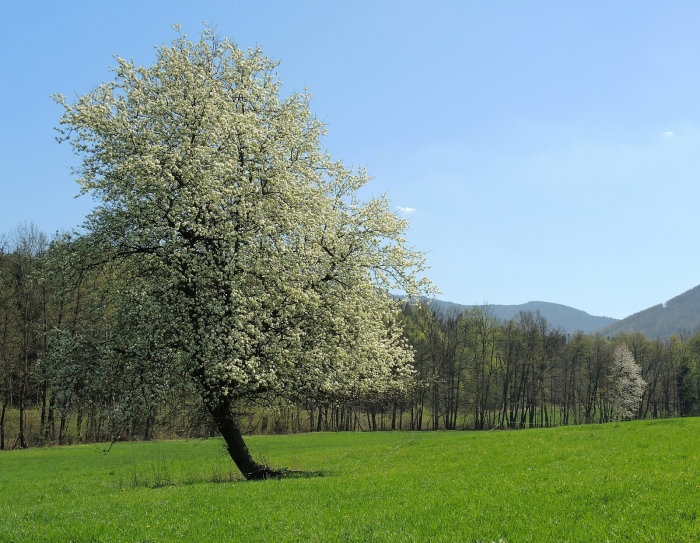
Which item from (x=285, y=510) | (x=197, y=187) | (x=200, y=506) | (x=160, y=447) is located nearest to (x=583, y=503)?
(x=285, y=510)

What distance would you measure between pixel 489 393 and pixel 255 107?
8232cm

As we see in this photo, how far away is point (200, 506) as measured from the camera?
47.3ft

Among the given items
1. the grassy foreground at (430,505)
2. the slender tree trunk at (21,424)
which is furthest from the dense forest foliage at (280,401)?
the grassy foreground at (430,505)

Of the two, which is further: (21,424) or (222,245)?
(21,424)

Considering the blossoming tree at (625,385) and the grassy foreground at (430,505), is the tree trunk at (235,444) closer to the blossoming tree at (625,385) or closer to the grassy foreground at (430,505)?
the grassy foreground at (430,505)

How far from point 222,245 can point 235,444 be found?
8276mm

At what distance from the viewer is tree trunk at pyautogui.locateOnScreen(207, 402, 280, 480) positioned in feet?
66.7

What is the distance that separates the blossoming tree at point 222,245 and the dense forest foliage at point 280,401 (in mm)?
1166

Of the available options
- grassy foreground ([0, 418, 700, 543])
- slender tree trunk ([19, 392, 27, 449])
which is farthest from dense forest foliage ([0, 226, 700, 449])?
grassy foreground ([0, 418, 700, 543])

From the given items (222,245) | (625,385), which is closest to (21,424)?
(222,245)

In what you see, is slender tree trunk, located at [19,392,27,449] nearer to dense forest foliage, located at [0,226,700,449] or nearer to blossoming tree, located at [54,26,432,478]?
dense forest foliage, located at [0,226,700,449]

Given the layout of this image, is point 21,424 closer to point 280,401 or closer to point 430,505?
point 280,401

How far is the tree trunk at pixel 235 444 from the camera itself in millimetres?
20328

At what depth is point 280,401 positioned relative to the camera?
851 inches
